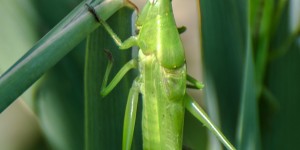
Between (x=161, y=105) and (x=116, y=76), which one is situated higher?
(x=116, y=76)

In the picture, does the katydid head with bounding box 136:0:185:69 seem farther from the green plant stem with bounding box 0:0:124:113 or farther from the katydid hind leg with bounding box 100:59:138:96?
the green plant stem with bounding box 0:0:124:113

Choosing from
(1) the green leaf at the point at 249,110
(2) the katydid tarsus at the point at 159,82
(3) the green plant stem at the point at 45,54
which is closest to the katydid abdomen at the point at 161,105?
(2) the katydid tarsus at the point at 159,82

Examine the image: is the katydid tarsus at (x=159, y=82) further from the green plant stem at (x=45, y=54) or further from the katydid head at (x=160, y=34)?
the green plant stem at (x=45, y=54)

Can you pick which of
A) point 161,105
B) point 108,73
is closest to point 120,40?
point 108,73

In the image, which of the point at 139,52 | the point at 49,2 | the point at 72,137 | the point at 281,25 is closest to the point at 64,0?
the point at 49,2

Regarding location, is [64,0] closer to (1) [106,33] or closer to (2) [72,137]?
(1) [106,33]

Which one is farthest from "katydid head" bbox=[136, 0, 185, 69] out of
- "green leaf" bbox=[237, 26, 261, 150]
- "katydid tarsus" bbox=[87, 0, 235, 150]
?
"green leaf" bbox=[237, 26, 261, 150]

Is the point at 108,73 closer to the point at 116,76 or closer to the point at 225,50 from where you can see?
the point at 116,76
